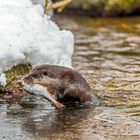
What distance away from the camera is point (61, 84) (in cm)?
757

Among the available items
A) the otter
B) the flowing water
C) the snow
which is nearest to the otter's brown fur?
the otter

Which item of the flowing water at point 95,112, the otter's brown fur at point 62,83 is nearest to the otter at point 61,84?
the otter's brown fur at point 62,83

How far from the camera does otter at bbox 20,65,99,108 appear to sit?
24.6 ft

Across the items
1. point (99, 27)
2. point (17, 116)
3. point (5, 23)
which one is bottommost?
point (99, 27)

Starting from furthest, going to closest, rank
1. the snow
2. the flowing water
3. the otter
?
the snow < the otter < the flowing water

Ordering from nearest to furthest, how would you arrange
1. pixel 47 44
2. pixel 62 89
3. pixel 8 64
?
pixel 62 89 → pixel 8 64 → pixel 47 44

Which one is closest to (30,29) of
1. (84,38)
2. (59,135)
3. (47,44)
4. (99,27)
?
(47,44)

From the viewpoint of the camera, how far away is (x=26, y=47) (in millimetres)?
8305

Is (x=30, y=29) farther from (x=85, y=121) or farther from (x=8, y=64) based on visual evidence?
(x=85, y=121)

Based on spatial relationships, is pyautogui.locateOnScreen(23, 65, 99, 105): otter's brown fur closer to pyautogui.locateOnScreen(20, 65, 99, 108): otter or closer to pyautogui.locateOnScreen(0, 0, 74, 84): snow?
pyautogui.locateOnScreen(20, 65, 99, 108): otter

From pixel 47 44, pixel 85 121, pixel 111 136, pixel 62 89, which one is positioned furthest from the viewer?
pixel 47 44

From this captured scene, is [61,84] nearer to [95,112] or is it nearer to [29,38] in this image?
[95,112]

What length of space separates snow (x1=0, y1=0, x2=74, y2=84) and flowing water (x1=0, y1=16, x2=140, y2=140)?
0.57 m

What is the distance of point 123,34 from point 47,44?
8.01 m
